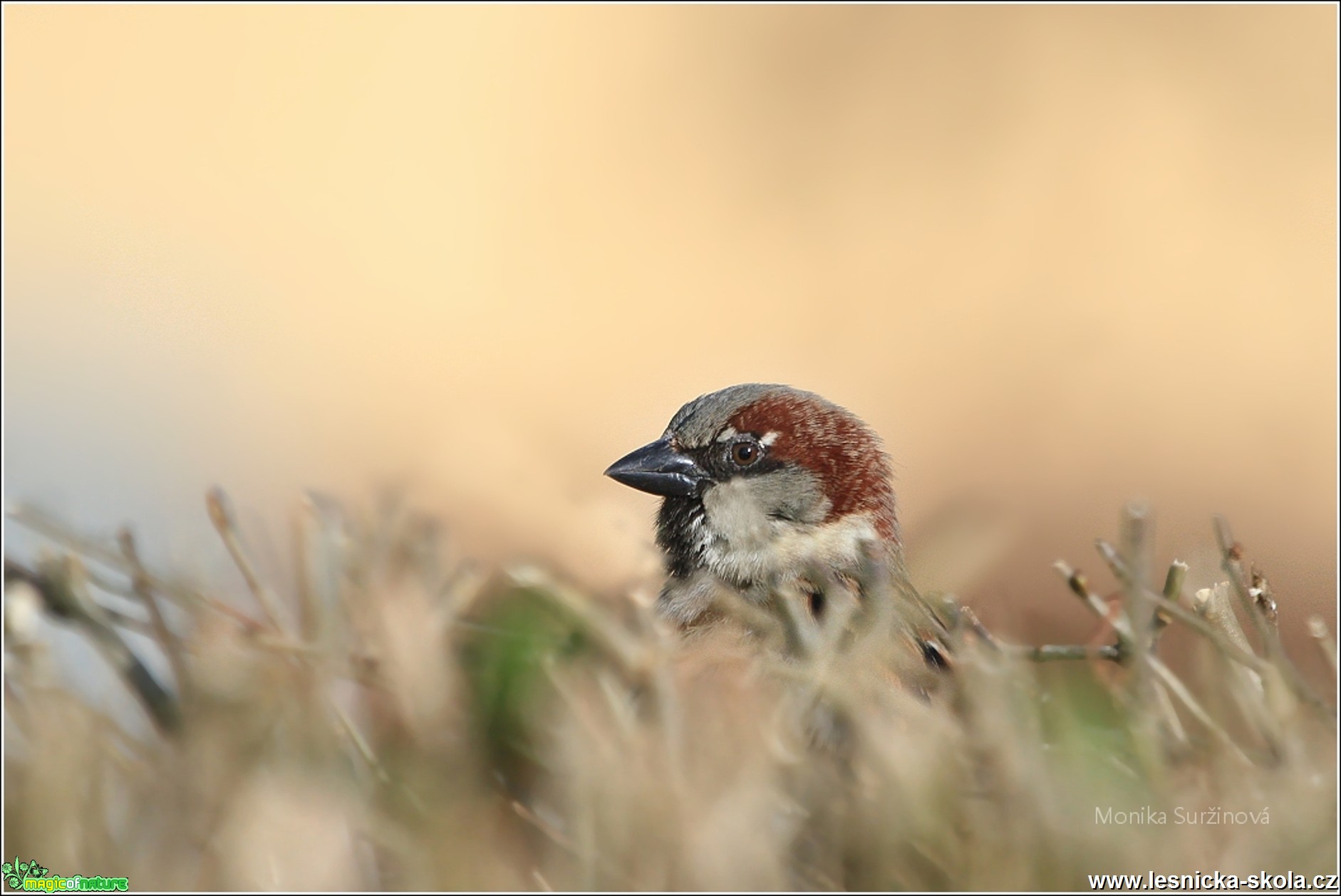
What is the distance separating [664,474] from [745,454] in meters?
0.15

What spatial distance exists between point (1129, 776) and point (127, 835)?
2.25 feet

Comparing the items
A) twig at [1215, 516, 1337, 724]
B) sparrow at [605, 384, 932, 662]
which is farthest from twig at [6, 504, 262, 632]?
sparrow at [605, 384, 932, 662]

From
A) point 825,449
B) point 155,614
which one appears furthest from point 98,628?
point 825,449

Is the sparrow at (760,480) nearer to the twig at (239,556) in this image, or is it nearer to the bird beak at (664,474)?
the bird beak at (664,474)

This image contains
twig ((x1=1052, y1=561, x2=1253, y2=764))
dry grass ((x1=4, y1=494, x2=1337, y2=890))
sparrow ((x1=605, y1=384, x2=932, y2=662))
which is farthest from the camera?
sparrow ((x1=605, y1=384, x2=932, y2=662))

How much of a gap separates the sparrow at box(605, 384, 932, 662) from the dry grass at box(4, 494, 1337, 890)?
126 centimetres

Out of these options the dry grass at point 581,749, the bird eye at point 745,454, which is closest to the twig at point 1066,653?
the dry grass at point 581,749

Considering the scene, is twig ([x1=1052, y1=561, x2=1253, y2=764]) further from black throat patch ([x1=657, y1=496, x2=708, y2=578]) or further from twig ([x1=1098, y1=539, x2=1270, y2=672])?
A: black throat patch ([x1=657, y1=496, x2=708, y2=578])

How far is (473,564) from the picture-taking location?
1.12 meters

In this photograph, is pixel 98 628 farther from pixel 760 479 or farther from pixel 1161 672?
pixel 760 479

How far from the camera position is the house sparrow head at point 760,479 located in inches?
94.0

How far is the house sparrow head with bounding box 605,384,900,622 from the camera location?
239 centimetres

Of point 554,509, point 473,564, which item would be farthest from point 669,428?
point 473,564

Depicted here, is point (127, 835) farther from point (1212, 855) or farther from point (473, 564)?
point (1212, 855)
